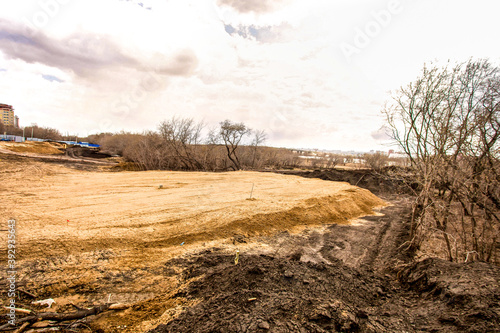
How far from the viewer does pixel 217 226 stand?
847cm

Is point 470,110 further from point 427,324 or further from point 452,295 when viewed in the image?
point 427,324

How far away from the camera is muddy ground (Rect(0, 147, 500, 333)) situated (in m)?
3.15

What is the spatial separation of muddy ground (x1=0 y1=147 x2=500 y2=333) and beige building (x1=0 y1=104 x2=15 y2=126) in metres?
→ 143

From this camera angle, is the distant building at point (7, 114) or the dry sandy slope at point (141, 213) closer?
the dry sandy slope at point (141, 213)

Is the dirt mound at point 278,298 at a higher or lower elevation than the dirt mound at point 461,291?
lower

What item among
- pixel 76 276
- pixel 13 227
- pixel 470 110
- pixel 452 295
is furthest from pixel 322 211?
pixel 13 227

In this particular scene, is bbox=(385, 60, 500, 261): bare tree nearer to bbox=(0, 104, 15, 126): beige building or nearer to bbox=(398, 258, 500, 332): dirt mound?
bbox=(398, 258, 500, 332): dirt mound

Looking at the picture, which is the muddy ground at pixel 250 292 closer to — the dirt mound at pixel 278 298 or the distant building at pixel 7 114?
the dirt mound at pixel 278 298

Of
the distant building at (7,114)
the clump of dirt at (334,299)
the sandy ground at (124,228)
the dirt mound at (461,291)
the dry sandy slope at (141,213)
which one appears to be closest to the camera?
the dirt mound at (461,291)

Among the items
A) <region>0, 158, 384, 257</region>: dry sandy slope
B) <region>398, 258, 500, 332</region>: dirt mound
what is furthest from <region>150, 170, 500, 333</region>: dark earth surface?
<region>0, 158, 384, 257</region>: dry sandy slope

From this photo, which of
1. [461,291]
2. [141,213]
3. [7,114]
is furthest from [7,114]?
[461,291]

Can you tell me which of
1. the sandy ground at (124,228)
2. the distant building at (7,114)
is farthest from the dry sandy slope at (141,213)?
the distant building at (7,114)

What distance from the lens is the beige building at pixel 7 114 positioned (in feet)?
329

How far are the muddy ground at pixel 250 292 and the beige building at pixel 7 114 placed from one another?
143 m
